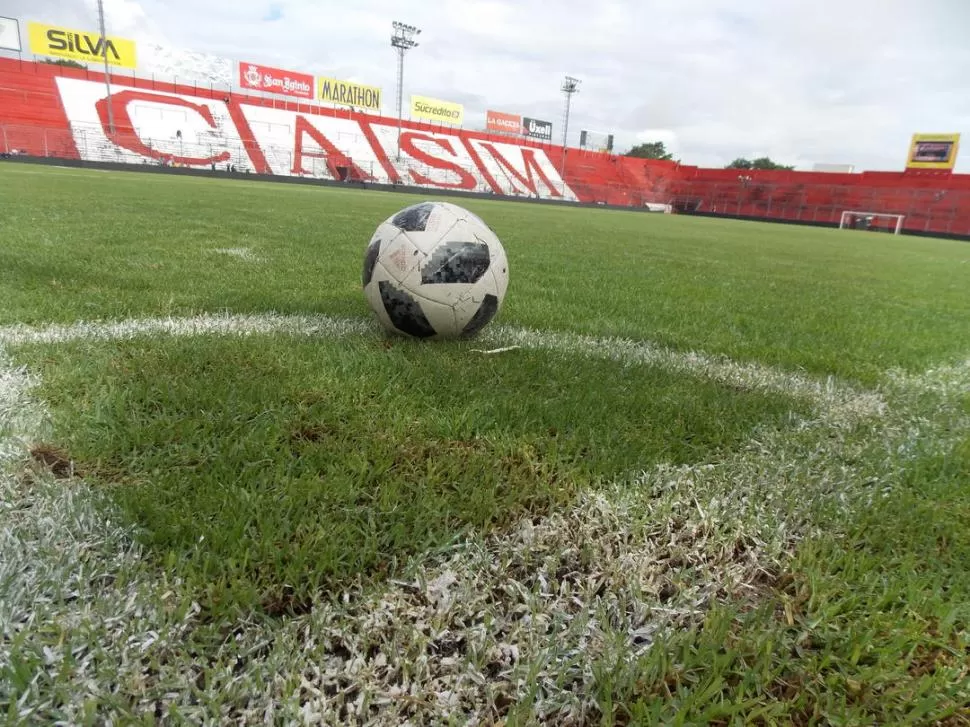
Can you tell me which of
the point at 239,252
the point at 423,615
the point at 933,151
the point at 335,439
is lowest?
the point at 423,615

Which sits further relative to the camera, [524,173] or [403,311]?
[524,173]

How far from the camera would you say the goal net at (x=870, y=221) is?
47312mm

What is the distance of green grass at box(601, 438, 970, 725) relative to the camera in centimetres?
112

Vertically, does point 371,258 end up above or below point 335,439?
above

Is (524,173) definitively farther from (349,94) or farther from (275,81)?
(275,81)

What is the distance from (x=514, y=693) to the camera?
1157mm

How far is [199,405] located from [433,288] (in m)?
1.25

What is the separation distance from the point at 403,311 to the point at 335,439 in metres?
1.22

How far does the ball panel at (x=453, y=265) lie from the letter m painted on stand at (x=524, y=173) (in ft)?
174

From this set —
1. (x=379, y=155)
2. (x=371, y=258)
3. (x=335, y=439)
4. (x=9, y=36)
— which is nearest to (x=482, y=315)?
(x=371, y=258)

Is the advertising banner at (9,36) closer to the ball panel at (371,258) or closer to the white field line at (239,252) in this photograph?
the white field line at (239,252)

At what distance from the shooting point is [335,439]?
6.45 feet

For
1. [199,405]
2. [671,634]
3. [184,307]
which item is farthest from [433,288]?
[671,634]

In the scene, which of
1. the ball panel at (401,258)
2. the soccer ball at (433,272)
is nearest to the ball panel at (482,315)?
the soccer ball at (433,272)
